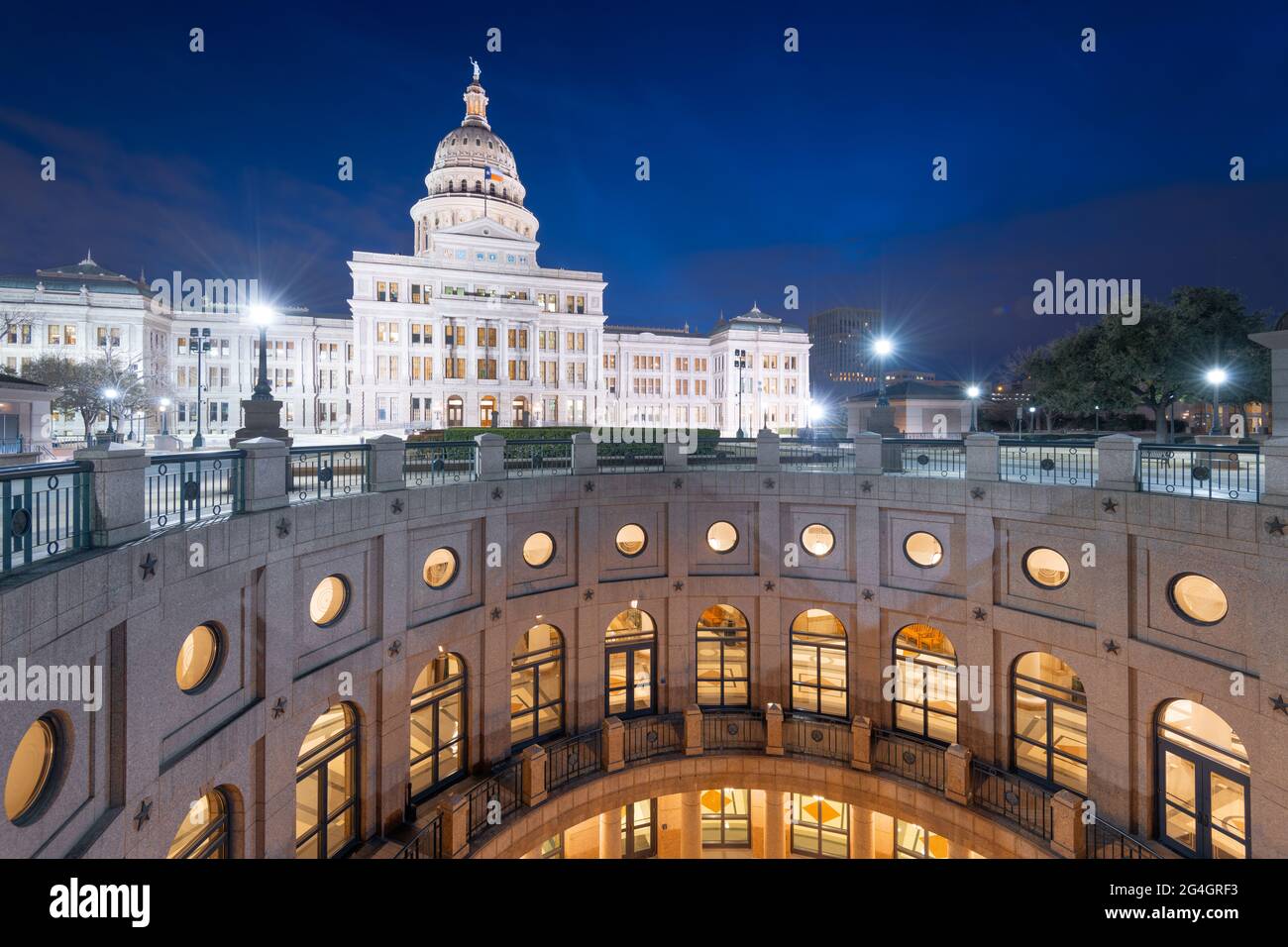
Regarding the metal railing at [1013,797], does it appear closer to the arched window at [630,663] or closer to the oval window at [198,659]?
the arched window at [630,663]

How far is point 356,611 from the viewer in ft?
40.3

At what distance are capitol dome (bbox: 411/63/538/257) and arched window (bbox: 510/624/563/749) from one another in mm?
83013

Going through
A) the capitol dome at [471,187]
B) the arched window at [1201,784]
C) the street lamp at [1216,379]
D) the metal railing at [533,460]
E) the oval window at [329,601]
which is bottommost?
the arched window at [1201,784]

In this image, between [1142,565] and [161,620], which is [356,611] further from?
[1142,565]

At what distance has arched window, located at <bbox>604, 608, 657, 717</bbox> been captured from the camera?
17.8 meters

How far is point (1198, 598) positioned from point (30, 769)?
18.4 meters

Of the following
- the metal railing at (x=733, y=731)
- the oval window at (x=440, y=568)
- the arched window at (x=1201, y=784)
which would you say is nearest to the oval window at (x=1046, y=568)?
the arched window at (x=1201, y=784)

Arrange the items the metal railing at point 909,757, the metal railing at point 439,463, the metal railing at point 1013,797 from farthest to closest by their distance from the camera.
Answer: the metal railing at point 909,757, the metal railing at point 439,463, the metal railing at point 1013,797

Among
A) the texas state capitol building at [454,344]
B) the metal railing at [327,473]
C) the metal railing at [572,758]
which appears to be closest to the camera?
the metal railing at [327,473]

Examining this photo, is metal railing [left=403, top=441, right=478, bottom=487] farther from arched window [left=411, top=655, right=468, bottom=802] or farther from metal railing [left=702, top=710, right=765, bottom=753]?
metal railing [left=702, top=710, right=765, bottom=753]

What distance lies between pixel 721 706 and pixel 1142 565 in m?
11.2

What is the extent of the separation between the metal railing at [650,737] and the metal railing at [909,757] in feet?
17.5

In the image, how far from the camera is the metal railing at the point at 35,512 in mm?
5961
